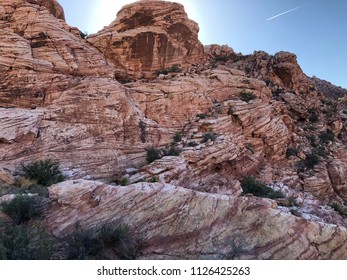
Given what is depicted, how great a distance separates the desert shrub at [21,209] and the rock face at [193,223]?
15.5 inches

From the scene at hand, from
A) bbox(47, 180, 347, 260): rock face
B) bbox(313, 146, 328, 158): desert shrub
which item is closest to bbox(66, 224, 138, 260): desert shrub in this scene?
bbox(47, 180, 347, 260): rock face

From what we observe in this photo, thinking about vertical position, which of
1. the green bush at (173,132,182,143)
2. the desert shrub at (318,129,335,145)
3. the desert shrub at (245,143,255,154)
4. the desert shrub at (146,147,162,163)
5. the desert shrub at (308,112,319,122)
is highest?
the desert shrub at (308,112,319,122)

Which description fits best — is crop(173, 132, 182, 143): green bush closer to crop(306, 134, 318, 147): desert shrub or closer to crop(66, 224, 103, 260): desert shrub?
crop(66, 224, 103, 260): desert shrub

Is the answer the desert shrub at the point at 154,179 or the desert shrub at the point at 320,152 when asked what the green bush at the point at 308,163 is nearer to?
the desert shrub at the point at 320,152

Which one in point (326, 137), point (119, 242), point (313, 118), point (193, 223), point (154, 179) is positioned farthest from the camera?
point (313, 118)

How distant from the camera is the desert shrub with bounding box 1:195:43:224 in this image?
21.6ft

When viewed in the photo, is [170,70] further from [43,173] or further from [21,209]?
[21,209]

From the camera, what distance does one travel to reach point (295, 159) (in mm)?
17672

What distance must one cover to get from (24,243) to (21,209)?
1367mm

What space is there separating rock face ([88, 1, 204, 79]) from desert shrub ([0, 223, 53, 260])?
43.6 feet

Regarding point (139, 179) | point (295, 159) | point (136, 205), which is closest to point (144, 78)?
point (139, 179)

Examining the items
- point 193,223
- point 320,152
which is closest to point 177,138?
point 193,223

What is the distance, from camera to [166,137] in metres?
14.1
